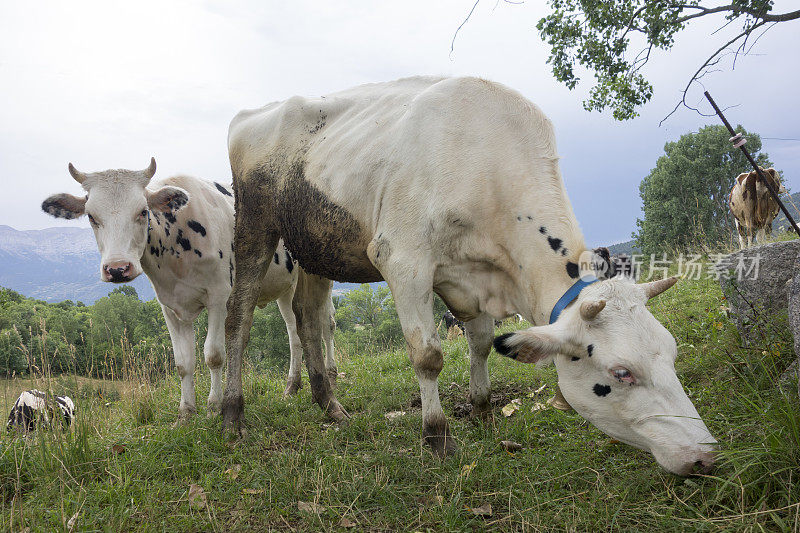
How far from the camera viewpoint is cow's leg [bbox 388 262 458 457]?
3.68 metres

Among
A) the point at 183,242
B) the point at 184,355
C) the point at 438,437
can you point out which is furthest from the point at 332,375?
the point at 438,437

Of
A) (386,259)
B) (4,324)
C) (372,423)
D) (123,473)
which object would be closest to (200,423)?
(123,473)

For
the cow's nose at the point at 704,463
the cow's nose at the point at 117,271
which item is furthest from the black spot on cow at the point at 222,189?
the cow's nose at the point at 704,463

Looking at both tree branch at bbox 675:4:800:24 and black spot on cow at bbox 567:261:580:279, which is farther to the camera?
tree branch at bbox 675:4:800:24

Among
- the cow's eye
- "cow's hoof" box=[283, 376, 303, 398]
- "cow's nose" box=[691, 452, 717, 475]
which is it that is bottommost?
"cow's hoof" box=[283, 376, 303, 398]

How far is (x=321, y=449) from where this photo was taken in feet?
13.6

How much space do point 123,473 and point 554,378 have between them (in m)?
4.07

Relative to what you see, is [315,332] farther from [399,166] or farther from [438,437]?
[399,166]

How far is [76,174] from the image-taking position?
5430 mm

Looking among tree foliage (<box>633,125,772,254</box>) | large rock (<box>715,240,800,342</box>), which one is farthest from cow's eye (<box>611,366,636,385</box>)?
tree foliage (<box>633,125,772,254</box>)

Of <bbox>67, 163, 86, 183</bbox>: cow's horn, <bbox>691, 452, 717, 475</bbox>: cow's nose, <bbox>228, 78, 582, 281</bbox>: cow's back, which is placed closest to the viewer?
<bbox>691, 452, 717, 475</bbox>: cow's nose

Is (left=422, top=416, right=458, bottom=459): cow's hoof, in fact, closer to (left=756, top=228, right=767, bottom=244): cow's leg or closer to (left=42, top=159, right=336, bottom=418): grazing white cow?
(left=42, top=159, right=336, bottom=418): grazing white cow

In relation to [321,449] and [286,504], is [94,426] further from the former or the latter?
[286,504]

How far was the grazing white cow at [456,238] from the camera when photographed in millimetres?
2887
